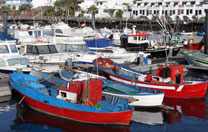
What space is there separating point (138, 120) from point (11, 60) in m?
11.3

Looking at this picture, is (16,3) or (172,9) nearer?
(172,9)

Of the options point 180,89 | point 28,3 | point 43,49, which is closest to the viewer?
point 180,89

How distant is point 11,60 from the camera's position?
29.8m

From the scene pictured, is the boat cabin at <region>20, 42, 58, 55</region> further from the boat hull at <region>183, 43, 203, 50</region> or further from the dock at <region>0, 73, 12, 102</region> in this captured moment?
the boat hull at <region>183, 43, 203, 50</region>

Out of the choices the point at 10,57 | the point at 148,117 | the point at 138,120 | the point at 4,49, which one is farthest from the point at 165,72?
the point at 4,49

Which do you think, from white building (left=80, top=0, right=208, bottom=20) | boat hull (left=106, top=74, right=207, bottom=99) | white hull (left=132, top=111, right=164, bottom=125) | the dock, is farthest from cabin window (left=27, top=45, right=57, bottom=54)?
white building (left=80, top=0, right=208, bottom=20)

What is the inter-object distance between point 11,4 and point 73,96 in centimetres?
13462

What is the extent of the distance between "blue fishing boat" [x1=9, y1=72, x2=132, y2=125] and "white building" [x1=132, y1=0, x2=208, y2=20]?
71.8 m

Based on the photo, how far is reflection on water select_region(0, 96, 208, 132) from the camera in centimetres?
2080

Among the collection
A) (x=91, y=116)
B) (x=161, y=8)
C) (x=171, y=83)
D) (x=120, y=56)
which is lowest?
(x=91, y=116)

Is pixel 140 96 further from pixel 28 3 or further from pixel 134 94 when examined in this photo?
pixel 28 3

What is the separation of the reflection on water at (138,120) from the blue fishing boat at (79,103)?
327 mm

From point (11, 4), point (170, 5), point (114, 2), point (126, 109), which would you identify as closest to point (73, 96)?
point (126, 109)

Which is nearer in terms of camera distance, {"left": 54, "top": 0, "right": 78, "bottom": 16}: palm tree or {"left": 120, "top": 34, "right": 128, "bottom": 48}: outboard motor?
{"left": 120, "top": 34, "right": 128, "bottom": 48}: outboard motor
